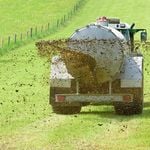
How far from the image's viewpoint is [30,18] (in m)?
73.2

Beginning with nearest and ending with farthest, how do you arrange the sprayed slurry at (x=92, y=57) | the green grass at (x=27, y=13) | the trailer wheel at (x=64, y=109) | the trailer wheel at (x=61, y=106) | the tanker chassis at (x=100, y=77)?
1. the sprayed slurry at (x=92, y=57)
2. the tanker chassis at (x=100, y=77)
3. the trailer wheel at (x=61, y=106)
4. the trailer wheel at (x=64, y=109)
5. the green grass at (x=27, y=13)

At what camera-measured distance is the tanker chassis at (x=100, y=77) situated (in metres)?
17.0

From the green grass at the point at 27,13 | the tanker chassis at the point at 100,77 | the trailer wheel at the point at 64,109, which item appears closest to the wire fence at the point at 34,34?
the green grass at the point at 27,13

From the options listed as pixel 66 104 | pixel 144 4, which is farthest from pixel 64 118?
pixel 144 4

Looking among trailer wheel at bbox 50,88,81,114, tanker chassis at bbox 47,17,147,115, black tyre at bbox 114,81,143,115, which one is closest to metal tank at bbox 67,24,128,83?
tanker chassis at bbox 47,17,147,115

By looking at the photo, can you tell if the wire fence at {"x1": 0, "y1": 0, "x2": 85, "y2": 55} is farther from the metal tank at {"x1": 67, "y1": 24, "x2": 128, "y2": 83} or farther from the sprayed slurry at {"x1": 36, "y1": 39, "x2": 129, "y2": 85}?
the sprayed slurry at {"x1": 36, "y1": 39, "x2": 129, "y2": 85}

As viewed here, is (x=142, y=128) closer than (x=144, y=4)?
Yes

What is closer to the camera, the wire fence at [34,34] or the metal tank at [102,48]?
the metal tank at [102,48]

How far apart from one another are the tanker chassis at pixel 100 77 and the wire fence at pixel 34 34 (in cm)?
2458

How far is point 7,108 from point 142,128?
5.36 meters

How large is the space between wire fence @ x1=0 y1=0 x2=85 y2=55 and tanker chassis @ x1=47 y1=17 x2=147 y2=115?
24.6 metres

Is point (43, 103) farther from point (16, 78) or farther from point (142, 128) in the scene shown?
point (16, 78)

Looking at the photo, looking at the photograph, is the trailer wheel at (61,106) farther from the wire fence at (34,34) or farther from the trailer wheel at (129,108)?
the wire fence at (34,34)

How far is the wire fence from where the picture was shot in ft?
157
